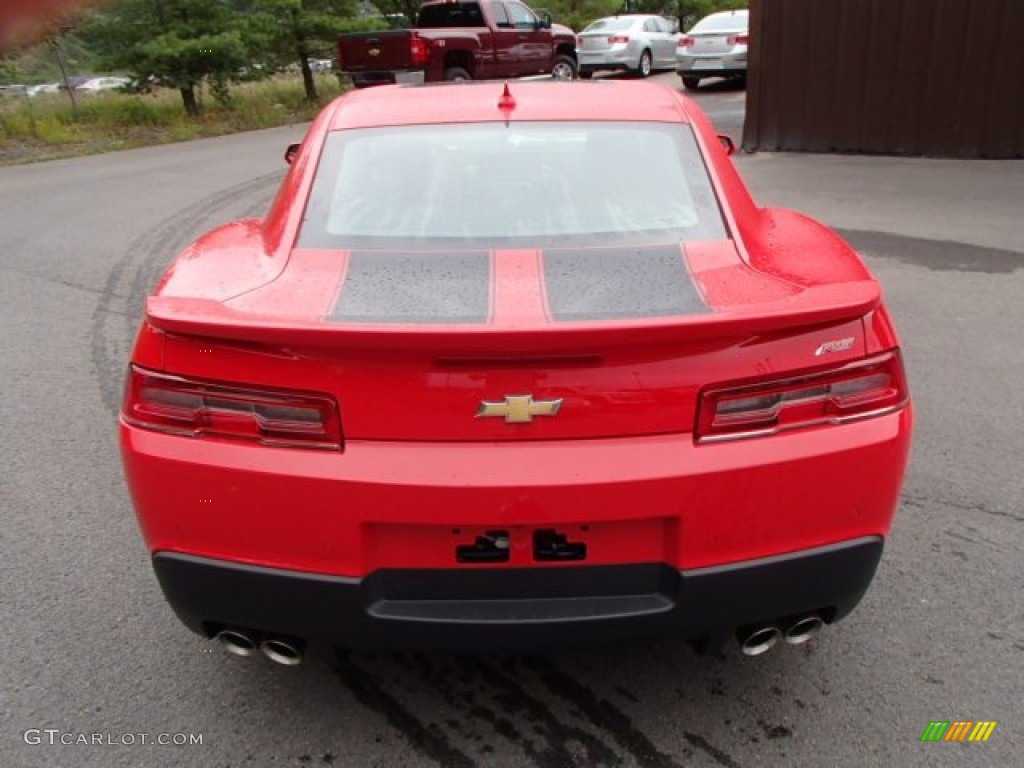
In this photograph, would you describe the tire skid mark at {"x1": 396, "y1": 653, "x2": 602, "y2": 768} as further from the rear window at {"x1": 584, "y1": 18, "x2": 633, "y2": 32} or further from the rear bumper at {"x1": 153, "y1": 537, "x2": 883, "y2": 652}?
the rear window at {"x1": 584, "y1": 18, "x2": 633, "y2": 32}

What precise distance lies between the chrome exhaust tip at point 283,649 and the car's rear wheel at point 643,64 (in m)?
Result: 22.7

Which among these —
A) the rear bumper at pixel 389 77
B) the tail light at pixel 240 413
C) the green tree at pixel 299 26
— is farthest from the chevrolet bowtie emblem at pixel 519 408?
the green tree at pixel 299 26

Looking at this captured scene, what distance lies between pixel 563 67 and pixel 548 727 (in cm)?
2034

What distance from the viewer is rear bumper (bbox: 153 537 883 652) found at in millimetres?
2014

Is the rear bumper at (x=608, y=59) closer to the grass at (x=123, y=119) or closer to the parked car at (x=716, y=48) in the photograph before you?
the parked car at (x=716, y=48)

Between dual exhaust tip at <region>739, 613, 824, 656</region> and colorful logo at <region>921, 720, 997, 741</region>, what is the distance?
0.43 metres

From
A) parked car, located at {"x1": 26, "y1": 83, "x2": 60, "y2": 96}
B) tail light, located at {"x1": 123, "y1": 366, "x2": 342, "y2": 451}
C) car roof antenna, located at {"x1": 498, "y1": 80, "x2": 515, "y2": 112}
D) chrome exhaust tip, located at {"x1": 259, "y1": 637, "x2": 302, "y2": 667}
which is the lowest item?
chrome exhaust tip, located at {"x1": 259, "y1": 637, "x2": 302, "y2": 667}

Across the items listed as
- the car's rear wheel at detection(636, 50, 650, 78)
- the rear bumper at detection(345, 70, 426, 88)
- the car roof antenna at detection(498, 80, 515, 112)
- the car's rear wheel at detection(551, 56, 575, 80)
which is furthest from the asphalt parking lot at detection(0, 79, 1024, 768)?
the car's rear wheel at detection(636, 50, 650, 78)

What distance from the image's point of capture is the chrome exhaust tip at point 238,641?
2.19m

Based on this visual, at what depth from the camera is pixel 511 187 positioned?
277 centimetres

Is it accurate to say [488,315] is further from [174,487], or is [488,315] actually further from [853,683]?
[853,683]

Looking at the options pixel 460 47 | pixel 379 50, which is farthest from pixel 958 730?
pixel 460 47

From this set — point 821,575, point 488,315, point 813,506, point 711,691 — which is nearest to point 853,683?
point 711,691

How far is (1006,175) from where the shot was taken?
982 centimetres
